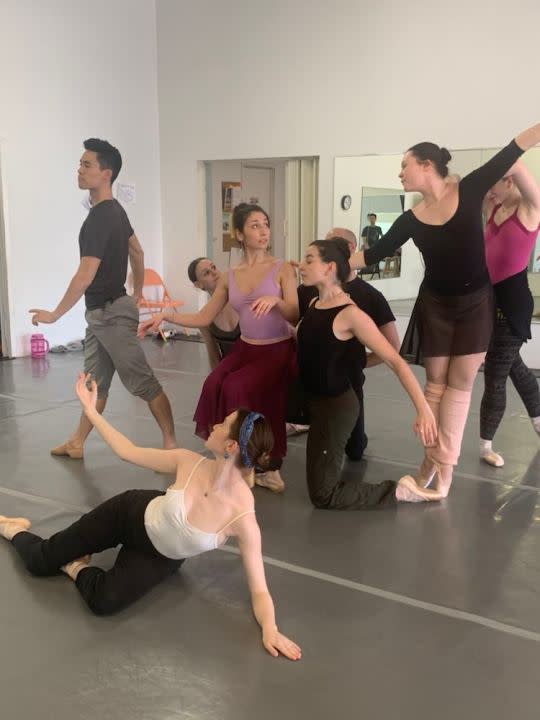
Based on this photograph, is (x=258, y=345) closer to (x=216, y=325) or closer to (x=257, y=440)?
(x=216, y=325)

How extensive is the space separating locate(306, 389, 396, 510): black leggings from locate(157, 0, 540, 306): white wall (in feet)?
14.1

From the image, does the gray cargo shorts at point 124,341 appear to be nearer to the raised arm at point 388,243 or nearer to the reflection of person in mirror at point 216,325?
the reflection of person in mirror at point 216,325

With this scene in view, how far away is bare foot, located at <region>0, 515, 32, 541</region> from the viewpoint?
2854 millimetres

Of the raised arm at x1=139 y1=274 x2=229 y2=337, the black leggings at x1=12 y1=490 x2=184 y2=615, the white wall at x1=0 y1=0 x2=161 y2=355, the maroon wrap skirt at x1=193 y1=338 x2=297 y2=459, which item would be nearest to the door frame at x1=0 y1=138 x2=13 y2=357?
the white wall at x1=0 y1=0 x2=161 y2=355

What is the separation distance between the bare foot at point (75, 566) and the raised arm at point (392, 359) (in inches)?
55.8

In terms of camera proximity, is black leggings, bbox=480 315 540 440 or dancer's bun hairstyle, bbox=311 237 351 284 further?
black leggings, bbox=480 315 540 440

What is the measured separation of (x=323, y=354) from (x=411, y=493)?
2.70 ft

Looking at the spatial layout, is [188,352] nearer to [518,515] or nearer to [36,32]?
[36,32]

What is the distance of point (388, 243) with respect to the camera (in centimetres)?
320

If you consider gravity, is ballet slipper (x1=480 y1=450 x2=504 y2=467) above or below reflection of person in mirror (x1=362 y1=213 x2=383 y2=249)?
below

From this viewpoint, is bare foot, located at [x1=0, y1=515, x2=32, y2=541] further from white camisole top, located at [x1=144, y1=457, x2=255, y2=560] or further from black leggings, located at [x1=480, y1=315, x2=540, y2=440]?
black leggings, located at [x1=480, y1=315, x2=540, y2=440]

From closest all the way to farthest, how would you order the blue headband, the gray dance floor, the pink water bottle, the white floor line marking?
1. the gray dance floor
2. the blue headband
3. the white floor line marking
4. the pink water bottle

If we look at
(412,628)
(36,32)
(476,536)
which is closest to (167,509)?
(412,628)

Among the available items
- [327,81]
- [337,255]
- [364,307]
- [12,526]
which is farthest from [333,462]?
[327,81]
